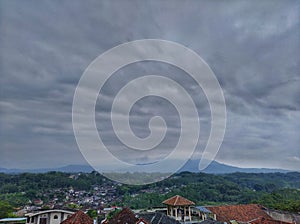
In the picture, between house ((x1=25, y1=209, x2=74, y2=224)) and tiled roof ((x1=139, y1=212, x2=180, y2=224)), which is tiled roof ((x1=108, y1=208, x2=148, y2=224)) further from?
house ((x1=25, y1=209, x2=74, y2=224))

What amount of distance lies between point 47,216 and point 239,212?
1449 centimetres

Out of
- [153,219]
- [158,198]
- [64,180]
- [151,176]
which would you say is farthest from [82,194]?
[153,219]

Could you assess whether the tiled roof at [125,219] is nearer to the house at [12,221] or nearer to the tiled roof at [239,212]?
the tiled roof at [239,212]

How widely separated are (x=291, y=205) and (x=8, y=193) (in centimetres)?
4520

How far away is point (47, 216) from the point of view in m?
15.0

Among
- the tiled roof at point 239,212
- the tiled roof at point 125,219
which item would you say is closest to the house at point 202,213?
the tiled roof at point 239,212

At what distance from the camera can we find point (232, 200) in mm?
41250

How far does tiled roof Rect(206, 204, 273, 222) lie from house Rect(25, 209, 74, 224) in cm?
1058

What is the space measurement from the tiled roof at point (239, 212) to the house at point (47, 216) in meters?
10.6

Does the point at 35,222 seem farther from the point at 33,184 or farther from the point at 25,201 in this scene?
the point at 33,184

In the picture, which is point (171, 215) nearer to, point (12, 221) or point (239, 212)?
point (239, 212)

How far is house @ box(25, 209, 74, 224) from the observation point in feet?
48.7

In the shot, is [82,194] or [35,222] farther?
[82,194]

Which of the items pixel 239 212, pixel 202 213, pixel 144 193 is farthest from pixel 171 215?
pixel 144 193
